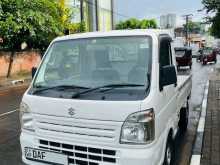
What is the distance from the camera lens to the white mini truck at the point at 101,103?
13.6 feet

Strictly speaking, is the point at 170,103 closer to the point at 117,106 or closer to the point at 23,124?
the point at 117,106

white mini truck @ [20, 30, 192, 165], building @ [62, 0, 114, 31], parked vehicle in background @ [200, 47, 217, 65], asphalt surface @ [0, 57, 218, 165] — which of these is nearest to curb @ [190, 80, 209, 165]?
asphalt surface @ [0, 57, 218, 165]

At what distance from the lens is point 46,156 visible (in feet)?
14.5

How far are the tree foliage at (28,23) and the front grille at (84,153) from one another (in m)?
19.4

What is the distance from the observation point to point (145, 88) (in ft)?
14.4

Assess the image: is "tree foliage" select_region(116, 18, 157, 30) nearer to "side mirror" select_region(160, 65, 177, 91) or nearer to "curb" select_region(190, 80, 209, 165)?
"curb" select_region(190, 80, 209, 165)

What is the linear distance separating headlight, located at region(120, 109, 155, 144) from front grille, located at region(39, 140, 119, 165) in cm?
23

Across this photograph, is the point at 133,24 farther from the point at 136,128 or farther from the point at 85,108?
the point at 136,128

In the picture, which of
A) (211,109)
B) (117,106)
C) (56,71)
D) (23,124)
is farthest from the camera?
(211,109)

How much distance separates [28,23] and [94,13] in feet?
98.0

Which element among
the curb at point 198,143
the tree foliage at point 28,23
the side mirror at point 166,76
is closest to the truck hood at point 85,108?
the side mirror at point 166,76

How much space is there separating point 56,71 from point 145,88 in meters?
1.34

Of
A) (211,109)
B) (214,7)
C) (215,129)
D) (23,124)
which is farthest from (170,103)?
(214,7)

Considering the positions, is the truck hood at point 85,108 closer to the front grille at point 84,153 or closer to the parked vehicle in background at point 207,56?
the front grille at point 84,153
